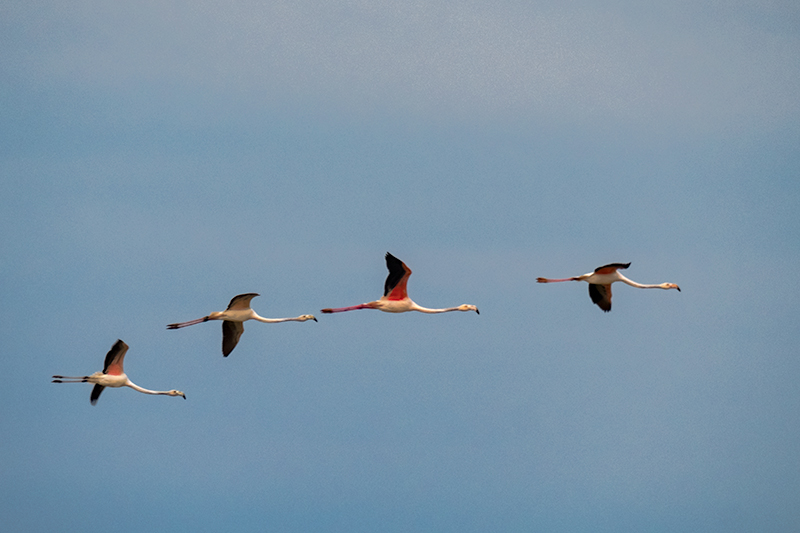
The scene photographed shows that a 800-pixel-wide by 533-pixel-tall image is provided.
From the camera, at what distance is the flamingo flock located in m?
39.3

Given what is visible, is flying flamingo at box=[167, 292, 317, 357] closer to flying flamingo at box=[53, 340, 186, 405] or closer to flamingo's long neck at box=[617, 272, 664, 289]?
flying flamingo at box=[53, 340, 186, 405]

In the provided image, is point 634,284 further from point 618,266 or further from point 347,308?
point 347,308

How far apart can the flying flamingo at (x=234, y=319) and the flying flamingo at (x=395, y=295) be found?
2201 mm

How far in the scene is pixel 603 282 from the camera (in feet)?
134

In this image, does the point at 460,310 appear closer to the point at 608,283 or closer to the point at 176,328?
the point at 608,283

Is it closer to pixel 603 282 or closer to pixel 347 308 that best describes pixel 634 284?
pixel 603 282

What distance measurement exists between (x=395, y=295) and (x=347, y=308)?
4.20 feet

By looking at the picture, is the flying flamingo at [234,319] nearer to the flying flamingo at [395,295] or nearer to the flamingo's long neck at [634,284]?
the flying flamingo at [395,295]

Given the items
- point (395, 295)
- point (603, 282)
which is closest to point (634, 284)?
point (603, 282)

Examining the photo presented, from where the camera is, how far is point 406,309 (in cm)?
4006

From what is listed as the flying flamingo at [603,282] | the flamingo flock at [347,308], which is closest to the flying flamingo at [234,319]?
the flamingo flock at [347,308]

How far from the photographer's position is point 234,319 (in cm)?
4125

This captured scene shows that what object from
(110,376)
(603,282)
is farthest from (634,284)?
(110,376)

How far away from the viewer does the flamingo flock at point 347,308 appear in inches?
1548
